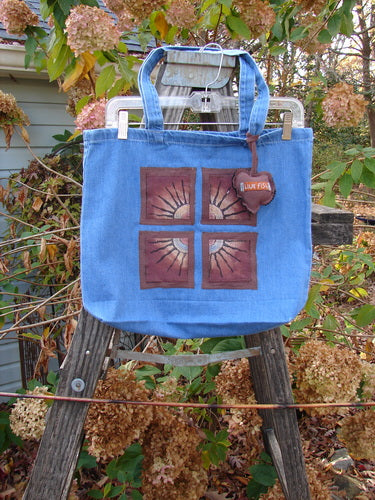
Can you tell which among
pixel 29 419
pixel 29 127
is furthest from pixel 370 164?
pixel 29 127

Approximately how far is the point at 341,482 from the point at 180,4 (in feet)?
6.87

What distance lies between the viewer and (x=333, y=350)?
1264 millimetres

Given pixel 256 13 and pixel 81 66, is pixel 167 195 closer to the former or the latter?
pixel 81 66

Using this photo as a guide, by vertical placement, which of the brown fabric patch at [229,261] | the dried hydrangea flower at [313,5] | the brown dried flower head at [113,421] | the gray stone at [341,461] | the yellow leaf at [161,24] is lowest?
the gray stone at [341,461]

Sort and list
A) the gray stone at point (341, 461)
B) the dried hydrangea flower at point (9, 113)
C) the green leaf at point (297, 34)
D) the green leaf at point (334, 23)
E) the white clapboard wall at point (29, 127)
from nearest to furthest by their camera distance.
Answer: the green leaf at point (334, 23), the green leaf at point (297, 34), the dried hydrangea flower at point (9, 113), the gray stone at point (341, 461), the white clapboard wall at point (29, 127)

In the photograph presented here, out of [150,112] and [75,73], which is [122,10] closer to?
[75,73]

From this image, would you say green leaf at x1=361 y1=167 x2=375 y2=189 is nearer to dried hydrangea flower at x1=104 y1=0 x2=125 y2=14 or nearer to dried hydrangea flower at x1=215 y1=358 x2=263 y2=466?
dried hydrangea flower at x1=215 y1=358 x2=263 y2=466

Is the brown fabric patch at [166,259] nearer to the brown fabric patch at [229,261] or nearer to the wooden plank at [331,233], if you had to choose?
the brown fabric patch at [229,261]

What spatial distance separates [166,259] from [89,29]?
30.5 inches

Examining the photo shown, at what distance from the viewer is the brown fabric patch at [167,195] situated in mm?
958

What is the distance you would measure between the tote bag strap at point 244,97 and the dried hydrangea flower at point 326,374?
688mm

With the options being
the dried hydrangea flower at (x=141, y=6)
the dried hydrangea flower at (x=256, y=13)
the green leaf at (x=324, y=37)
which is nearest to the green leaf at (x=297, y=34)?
the green leaf at (x=324, y=37)

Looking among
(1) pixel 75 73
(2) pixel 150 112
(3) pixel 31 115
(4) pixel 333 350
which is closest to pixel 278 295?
(4) pixel 333 350

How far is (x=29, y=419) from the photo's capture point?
4.36 feet
